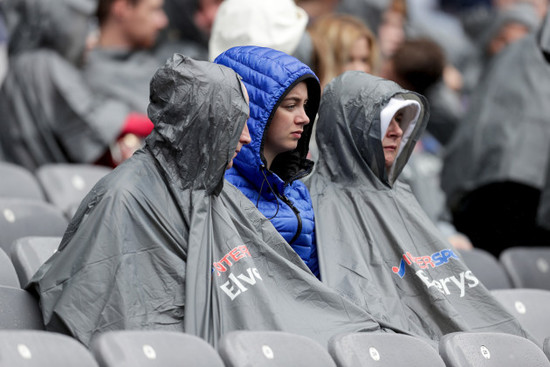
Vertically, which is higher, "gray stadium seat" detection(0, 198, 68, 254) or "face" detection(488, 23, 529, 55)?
"gray stadium seat" detection(0, 198, 68, 254)

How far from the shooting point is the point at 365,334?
2.75m

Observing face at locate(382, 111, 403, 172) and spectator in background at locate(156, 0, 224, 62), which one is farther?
spectator in background at locate(156, 0, 224, 62)

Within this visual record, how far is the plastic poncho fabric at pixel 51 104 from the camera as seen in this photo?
15.5ft

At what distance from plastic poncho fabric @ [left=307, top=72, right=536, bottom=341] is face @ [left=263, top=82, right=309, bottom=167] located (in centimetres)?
24

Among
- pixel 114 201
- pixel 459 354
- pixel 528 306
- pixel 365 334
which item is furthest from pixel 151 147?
pixel 528 306

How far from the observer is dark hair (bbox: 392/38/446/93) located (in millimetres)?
5512

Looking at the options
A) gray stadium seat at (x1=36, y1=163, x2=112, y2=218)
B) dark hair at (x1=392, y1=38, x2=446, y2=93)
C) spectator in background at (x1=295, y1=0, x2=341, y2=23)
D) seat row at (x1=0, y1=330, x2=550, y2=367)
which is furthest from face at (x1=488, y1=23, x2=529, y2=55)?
seat row at (x1=0, y1=330, x2=550, y2=367)

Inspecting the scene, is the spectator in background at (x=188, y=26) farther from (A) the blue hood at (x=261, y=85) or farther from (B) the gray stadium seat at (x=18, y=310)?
(B) the gray stadium seat at (x=18, y=310)

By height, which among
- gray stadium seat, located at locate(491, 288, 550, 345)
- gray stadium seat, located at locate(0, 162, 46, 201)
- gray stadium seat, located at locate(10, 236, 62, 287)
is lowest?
gray stadium seat, located at locate(491, 288, 550, 345)

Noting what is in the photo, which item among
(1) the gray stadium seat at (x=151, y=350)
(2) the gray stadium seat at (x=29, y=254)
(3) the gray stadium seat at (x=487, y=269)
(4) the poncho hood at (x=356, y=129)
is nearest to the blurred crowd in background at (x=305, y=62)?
(3) the gray stadium seat at (x=487, y=269)

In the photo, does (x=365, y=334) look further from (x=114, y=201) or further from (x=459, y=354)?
(x=114, y=201)

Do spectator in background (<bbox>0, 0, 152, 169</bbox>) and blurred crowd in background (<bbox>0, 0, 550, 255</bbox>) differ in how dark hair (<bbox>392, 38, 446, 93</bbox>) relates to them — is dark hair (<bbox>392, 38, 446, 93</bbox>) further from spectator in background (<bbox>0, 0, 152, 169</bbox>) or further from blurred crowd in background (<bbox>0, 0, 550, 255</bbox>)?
spectator in background (<bbox>0, 0, 152, 169</bbox>)

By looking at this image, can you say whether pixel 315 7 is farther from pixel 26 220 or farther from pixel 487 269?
pixel 26 220

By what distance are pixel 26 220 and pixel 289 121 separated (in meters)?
0.96
